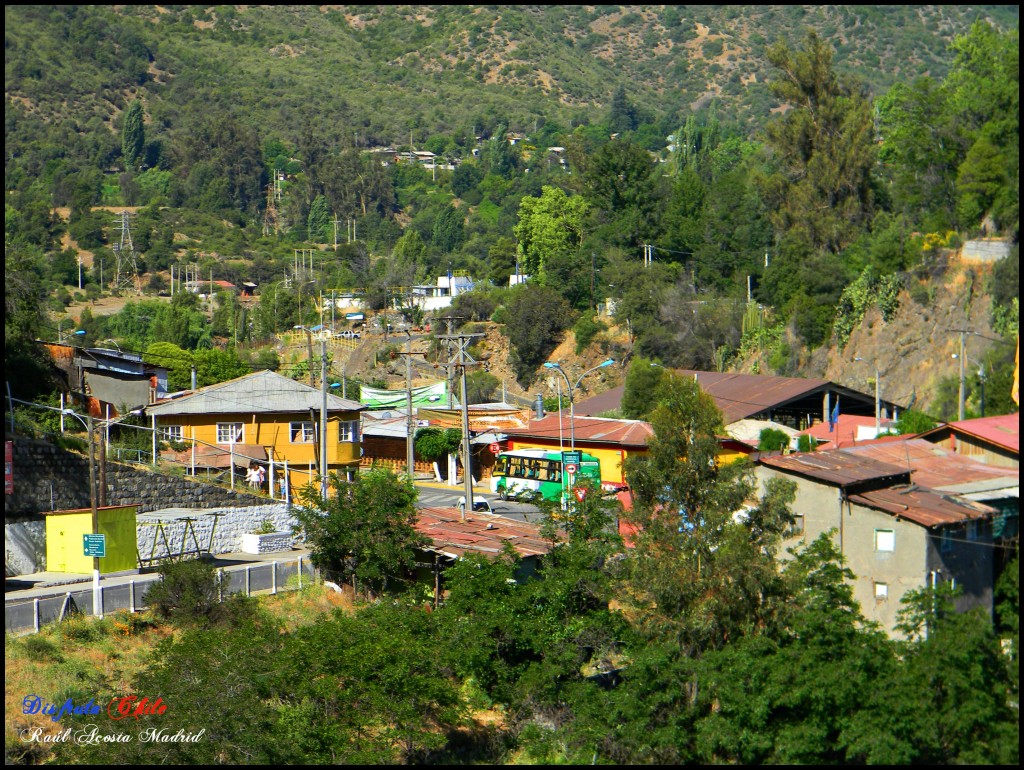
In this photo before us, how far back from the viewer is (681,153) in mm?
117188

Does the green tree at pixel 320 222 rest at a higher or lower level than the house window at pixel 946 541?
higher

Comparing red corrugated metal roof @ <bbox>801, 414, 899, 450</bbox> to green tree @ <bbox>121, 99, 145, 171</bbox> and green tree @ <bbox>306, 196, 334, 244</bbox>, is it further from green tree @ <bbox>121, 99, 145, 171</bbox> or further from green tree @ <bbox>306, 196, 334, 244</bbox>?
green tree @ <bbox>121, 99, 145, 171</bbox>

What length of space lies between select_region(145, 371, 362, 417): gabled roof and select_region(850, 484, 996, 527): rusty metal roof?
1942 centimetres

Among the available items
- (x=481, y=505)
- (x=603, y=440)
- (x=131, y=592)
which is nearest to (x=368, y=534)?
(x=131, y=592)

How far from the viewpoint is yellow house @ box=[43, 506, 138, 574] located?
27.5m

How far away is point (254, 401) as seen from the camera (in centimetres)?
4200

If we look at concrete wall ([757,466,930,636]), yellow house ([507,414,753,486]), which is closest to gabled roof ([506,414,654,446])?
yellow house ([507,414,753,486])

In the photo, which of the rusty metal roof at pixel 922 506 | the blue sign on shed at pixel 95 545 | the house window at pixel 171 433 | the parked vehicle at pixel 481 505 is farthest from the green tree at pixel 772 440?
the blue sign on shed at pixel 95 545

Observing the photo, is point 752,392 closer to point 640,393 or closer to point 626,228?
point 640,393

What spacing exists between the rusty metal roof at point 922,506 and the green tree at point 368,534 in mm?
9940

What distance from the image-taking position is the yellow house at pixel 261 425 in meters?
41.3

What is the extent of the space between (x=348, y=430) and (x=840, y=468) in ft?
62.3

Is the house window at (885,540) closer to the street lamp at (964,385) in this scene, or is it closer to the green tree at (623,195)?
the street lamp at (964,385)

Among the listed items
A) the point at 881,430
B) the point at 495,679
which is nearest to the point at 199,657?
the point at 495,679
